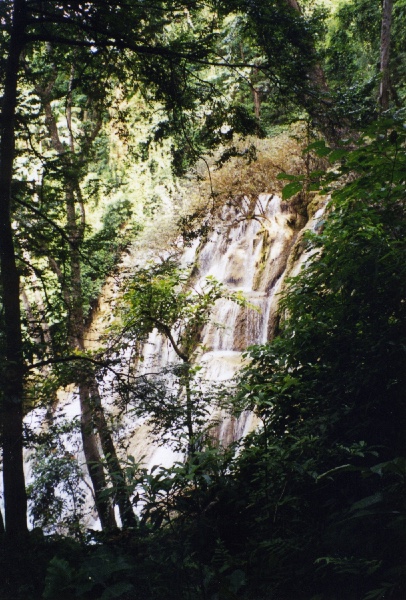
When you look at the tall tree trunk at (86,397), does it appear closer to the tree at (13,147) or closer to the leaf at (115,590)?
the leaf at (115,590)

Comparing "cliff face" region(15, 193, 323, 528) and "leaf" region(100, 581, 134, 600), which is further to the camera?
"cliff face" region(15, 193, 323, 528)

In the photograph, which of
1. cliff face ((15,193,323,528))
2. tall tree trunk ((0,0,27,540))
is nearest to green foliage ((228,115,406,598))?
tall tree trunk ((0,0,27,540))

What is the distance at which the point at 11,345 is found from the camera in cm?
362

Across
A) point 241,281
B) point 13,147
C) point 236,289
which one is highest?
point 241,281

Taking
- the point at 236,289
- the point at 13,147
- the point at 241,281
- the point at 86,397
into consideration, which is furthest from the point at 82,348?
the point at 241,281

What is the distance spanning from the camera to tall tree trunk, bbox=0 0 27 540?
11.4 feet

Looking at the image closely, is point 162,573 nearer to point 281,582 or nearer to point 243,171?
point 281,582

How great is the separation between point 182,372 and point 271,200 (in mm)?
8479

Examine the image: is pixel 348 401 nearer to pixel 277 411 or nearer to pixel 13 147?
pixel 277 411

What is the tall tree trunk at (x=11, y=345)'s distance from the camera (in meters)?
3.48

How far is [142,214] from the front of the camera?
16156mm

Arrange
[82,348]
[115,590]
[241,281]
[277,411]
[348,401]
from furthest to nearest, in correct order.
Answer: [241,281], [82,348], [277,411], [348,401], [115,590]

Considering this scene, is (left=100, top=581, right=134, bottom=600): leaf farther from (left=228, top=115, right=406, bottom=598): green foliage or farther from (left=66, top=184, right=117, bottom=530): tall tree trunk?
(left=66, top=184, right=117, bottom=530): tall tree trunk

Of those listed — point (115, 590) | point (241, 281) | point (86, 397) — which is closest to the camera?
point (115, 590)
